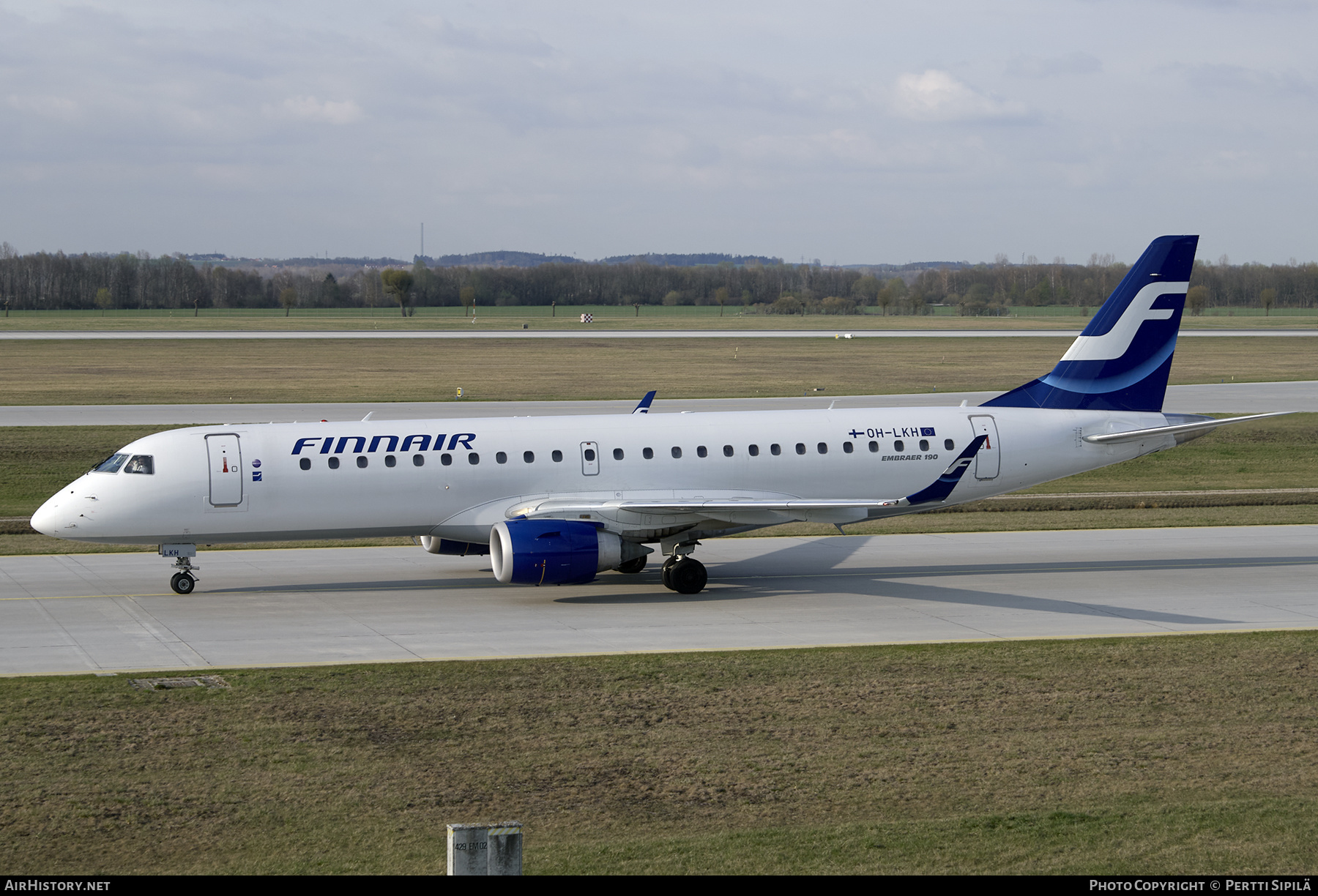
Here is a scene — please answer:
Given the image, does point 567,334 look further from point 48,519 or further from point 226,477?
point 48,519

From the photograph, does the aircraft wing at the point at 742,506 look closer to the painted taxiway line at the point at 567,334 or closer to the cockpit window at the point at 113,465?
the cockpit window at the point at 113,465

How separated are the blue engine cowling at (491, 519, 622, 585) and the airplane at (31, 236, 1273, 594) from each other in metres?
0.04

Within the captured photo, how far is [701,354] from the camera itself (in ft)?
328

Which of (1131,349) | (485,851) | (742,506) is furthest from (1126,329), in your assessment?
(485,851)

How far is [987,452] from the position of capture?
30.0 meters

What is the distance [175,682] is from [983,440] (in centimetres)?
1785

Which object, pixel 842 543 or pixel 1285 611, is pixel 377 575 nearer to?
pixel 842 543

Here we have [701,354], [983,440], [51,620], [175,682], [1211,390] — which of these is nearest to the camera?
[175,682]

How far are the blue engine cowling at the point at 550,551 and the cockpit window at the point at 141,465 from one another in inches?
271

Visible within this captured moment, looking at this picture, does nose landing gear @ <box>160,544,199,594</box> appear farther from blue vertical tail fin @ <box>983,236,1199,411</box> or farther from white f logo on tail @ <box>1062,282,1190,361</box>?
white f logo on tail @ <box>1062,282,1190,361</box>

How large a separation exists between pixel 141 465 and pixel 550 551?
27.5 feet

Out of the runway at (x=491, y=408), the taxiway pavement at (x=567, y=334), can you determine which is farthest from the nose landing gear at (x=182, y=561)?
the taxiway pavement at (x=567, y=334)

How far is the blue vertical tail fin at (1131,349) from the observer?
31125 mm
